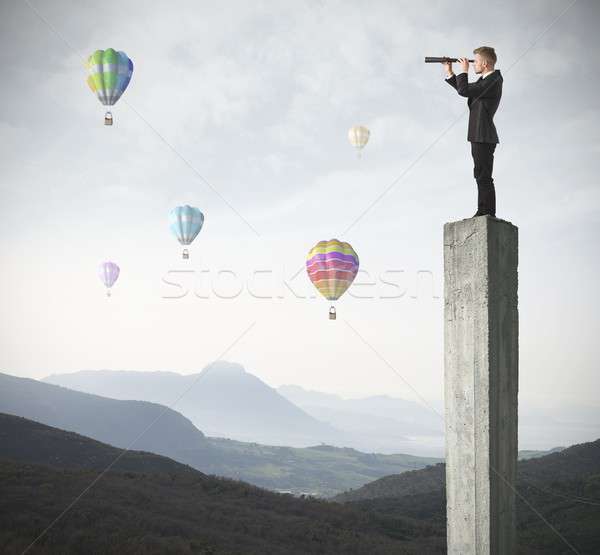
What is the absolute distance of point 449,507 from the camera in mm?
3924

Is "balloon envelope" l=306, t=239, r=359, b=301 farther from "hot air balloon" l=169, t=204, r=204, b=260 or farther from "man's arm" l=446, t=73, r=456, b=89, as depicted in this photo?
"man's arm" l=446, t=73, r=456, b=89

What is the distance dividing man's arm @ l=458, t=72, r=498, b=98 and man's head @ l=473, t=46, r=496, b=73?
6.1 inches

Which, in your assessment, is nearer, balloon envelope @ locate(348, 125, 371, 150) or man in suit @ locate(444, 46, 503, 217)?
man in suit @ locate(444, 46, 503, 217)

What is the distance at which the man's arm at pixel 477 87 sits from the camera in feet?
16.2

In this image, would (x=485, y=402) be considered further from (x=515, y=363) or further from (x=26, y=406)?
(x=26, y=406)

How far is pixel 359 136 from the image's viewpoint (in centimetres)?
4734

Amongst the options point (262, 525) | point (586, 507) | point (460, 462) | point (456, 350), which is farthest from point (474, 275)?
point (586, 507)

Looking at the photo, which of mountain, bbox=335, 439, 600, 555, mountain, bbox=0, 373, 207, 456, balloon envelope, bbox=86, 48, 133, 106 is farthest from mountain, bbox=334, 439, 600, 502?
mountain, bbox=0, 373, 207, 456

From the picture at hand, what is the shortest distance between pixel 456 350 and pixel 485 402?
388 mm

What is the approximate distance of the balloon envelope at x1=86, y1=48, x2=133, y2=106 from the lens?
36812mm

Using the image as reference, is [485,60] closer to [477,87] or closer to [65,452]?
[477,87]

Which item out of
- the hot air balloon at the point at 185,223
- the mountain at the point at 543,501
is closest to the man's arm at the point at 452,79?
the mountain at the point at 543,501

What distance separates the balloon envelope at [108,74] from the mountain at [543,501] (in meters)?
29.8

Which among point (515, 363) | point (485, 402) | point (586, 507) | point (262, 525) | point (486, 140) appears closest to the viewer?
point (485, 402)
